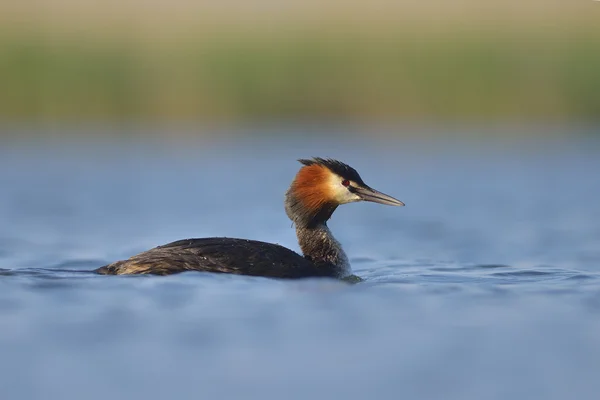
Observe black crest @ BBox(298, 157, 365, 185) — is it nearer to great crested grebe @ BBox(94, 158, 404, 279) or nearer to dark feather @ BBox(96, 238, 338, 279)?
great crested grebe @ BBox(94, 158, 404, 279)

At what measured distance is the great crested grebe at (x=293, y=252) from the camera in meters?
9.89

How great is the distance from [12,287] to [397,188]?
32.7 feet

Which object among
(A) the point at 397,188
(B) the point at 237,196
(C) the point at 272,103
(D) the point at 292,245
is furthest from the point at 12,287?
(C) the point at 272,103

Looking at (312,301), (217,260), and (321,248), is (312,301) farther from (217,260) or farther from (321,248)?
(321,248)

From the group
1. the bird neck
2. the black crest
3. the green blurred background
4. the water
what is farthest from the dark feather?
the green blurred background

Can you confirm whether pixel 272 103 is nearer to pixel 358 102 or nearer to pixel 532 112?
pixel 358 102

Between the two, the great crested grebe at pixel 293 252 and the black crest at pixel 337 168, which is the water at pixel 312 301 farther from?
the black crest at pixel 337 168

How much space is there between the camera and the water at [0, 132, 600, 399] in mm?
6883

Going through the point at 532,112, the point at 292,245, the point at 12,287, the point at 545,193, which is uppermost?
the point at 532,112

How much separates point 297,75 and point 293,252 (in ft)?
47.4

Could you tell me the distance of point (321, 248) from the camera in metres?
10.9

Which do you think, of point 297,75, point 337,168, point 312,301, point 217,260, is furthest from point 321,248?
point 297,75

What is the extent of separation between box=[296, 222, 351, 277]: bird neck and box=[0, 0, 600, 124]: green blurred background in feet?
42.9

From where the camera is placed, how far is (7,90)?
930 inches
